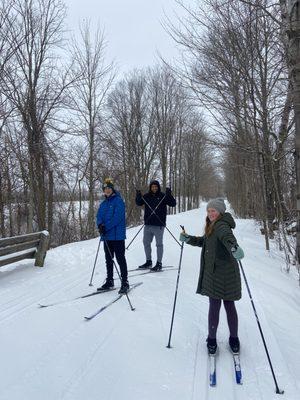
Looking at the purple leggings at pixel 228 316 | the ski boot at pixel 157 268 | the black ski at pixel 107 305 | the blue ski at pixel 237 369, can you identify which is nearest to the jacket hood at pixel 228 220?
the purple leggings at pixel 228 316

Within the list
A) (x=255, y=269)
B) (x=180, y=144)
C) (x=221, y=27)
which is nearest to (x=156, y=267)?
(x=255, y=269)

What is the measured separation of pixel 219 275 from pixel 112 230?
2853mm

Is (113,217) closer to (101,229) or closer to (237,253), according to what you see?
(101,229)

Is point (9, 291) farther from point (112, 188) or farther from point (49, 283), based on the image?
point (112, 188)

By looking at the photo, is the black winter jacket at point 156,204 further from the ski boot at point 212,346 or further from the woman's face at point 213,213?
the ski boot at point 212,346

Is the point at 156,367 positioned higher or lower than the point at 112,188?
lower

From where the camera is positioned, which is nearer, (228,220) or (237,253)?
(237,253)

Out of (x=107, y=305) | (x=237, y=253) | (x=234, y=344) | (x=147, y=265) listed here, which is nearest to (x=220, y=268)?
(x=237, y=253)

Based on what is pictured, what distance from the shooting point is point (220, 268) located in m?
4.66

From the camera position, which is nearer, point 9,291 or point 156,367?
point 156,367

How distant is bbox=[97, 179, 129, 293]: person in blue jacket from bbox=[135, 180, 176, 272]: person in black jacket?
1689mm

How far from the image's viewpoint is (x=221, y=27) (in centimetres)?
1077

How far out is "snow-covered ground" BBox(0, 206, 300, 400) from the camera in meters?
3.89

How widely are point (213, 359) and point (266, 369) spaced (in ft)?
1.90
